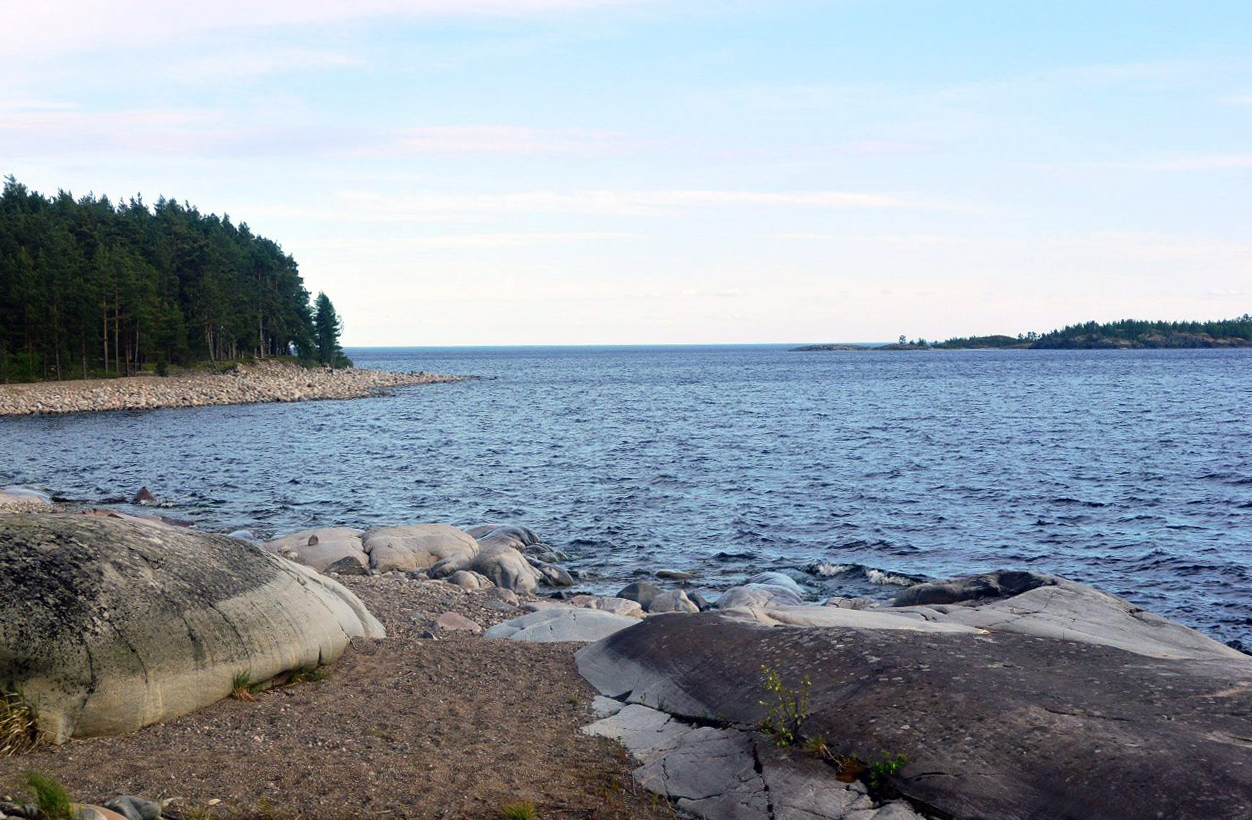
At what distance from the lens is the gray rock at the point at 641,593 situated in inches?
621

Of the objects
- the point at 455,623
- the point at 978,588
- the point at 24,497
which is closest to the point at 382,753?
the point at 455,623

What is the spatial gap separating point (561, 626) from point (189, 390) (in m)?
66.5

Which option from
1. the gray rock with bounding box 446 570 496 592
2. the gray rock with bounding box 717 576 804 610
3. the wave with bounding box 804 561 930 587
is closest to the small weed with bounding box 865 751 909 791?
the gray rock with bounding box 717 576 804 610

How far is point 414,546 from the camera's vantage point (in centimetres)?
1911

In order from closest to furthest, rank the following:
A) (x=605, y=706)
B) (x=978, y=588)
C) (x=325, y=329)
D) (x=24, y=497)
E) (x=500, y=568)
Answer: (x=605, y=706), (x=978, y=588), (x=500, y=568), (x=24, y=497), (x=325, y=329)

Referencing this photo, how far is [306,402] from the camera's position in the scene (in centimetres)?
7575

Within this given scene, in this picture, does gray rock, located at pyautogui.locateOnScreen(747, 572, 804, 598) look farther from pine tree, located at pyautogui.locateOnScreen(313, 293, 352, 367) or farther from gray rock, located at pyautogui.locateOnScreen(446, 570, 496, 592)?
pine tree, located at pyautogui.locateOnScreen(313, 293, 352, 367)

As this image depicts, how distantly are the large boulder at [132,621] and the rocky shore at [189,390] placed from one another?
2327 inches

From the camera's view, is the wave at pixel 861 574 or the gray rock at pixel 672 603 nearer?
the gray rock at pixel 672 603

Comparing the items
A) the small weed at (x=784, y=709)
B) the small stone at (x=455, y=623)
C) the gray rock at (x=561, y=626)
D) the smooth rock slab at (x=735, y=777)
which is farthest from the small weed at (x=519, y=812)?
the small stone at (x=455, y=623)

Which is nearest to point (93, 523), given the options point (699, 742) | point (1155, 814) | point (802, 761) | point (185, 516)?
point (699, 742)

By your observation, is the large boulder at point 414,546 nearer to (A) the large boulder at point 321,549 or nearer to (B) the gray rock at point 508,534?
(A) the large boulder at point 321,549

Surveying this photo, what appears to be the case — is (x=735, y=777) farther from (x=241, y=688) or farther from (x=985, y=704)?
(x=241, y=688)

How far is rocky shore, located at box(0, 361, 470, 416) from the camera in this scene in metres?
61.4
